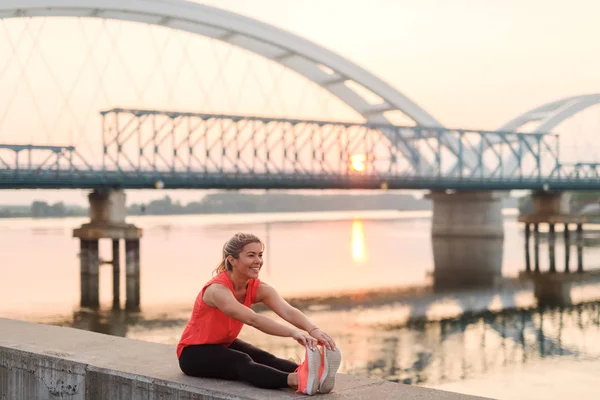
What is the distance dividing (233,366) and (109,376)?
4.23ft

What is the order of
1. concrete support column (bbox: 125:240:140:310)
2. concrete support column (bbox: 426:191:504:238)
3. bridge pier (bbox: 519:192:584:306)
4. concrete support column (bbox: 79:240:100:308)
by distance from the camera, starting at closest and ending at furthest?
bridge pier (bbox: 519:192:584:306) < concrete support column (bbox: 125:240:140:310) < concrete support column (bbox: 79:240:100:308) < concrete support column (bbox: 426:191:504:238)

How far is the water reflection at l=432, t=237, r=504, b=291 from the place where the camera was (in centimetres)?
4509

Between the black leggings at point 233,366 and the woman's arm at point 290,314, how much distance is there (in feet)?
1.39

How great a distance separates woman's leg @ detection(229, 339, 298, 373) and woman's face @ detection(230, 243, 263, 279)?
78 centimetres

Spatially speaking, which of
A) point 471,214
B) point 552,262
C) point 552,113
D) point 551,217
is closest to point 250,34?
point 552,262

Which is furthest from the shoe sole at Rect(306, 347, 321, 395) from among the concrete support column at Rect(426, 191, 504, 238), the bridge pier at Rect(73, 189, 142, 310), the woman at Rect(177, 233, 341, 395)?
the concrete support column at Rect(426, 191, 504, 238)

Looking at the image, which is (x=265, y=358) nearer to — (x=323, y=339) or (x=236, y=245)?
(x=323, y=339)

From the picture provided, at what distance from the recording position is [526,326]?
27.2m

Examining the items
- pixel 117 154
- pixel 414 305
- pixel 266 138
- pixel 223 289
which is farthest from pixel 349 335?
pixel 266 138

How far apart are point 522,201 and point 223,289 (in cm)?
18836

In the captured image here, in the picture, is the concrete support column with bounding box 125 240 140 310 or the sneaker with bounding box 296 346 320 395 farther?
the concrete support column with bounding box 125 240 140 310

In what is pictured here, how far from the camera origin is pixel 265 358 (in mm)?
6715

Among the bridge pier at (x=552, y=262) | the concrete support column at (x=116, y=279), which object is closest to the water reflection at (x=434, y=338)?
the concrete support column at (x=116, y=279)

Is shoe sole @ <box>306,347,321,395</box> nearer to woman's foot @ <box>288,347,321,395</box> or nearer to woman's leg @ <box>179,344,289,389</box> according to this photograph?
woman's foot @ <box>288,347,321,395</box>
